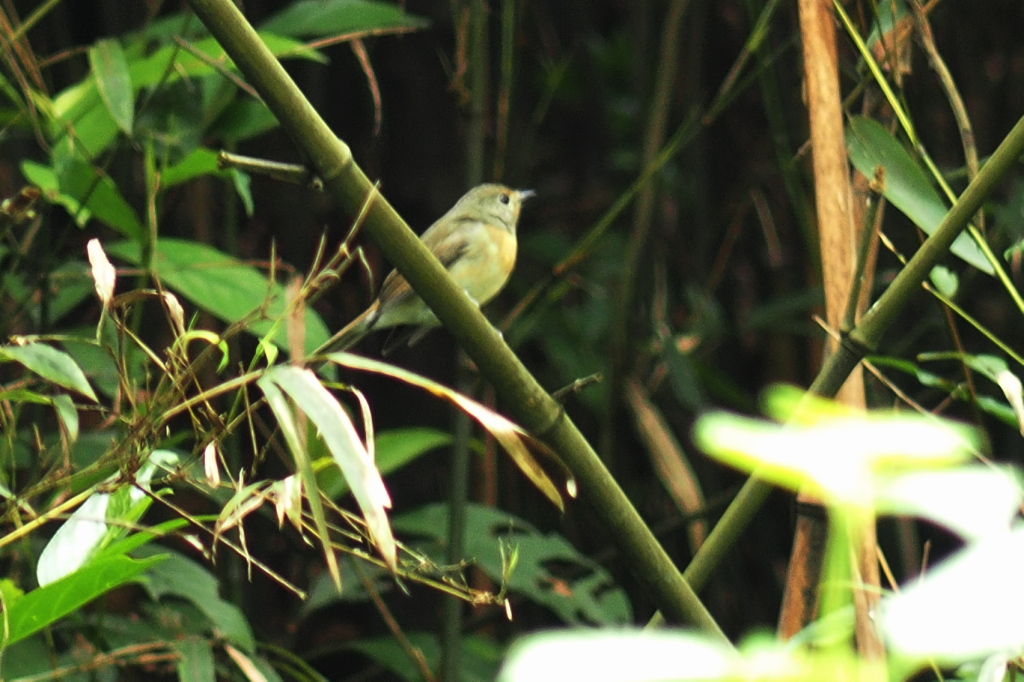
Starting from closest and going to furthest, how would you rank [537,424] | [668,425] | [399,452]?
[537,424] < [399,452] < [668,425]

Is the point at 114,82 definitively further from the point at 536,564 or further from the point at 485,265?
the point at 485,265

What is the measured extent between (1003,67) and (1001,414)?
2602 millimetres

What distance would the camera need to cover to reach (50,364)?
2.94 ft

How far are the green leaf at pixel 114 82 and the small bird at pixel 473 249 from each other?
3.82ft

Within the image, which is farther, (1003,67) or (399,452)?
(1003,67)

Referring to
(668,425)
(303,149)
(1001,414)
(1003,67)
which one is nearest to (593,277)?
(668,425)

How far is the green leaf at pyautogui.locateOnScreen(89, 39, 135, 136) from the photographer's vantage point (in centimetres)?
170

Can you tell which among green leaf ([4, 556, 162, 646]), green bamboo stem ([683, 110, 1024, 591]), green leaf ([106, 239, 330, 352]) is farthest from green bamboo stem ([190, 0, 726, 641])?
green leaf ([106, 239, 330, 352])

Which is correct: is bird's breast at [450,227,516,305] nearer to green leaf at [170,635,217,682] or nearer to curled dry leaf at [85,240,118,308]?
green leaf at [170,635,217,682]

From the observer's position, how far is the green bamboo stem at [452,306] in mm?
960

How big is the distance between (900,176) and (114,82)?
1.21 meters

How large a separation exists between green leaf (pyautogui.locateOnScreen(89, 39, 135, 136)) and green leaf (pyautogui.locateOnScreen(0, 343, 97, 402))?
0.85 metres

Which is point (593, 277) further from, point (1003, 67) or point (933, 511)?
point (933, 511)

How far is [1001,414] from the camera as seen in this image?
127cm
